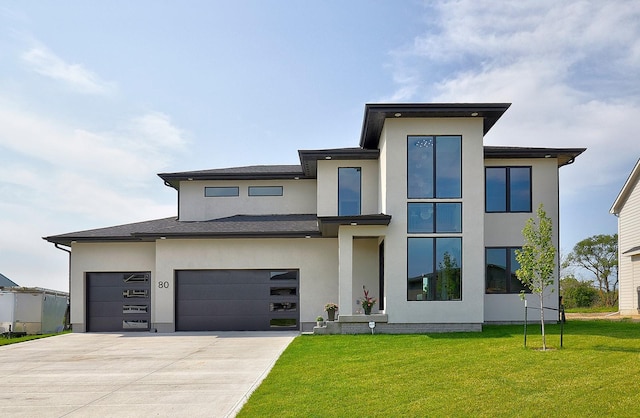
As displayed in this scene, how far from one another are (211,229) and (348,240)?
553 cm

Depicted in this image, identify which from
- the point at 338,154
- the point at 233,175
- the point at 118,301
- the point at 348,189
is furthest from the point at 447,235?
the point at 118,301

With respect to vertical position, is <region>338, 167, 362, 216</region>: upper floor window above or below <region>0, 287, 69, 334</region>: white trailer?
above

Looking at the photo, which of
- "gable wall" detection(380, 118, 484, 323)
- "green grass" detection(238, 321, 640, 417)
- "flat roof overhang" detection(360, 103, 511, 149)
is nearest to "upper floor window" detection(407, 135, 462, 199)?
"gable wall" detection(380, 118, 484, 323)

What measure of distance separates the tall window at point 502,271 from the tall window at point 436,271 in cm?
220

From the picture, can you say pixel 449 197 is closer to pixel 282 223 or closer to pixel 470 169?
pixel 470 169

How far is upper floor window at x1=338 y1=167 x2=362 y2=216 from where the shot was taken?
21.8m

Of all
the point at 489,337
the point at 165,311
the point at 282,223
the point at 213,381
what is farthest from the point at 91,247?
the point at 489,337

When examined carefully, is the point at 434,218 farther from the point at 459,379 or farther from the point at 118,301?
the point at 118,301

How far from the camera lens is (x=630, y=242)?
28.5m

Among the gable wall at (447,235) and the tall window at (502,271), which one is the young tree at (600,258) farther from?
the gable wall at (447,235)

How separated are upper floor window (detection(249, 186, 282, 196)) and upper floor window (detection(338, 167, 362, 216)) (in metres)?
3.93

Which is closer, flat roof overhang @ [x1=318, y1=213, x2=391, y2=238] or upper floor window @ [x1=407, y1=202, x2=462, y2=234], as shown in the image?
flat roof overhang @ [x1=318, y1=213, x2=391, y2=238]

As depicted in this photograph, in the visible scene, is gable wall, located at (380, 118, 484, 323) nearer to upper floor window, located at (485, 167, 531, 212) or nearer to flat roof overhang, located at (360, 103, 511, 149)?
flat roof overhang, located at (360, 103, 511, 149)

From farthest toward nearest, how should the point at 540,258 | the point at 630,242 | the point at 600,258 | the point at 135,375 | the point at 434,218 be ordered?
the point at 600,258 < the point at 630,242 < the point at 434,218 < the point at 540,258 < the point at 135,375
